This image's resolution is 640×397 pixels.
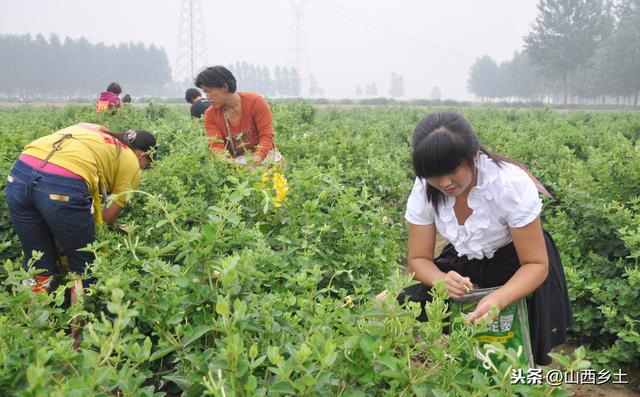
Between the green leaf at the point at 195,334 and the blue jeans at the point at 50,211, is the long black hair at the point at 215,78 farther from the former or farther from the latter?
the green leaf at the point at 195,334

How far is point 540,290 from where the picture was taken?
6.06 ft

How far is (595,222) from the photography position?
11.4ft

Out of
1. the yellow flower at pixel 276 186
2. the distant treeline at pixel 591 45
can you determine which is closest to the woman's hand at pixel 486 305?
the yellow flower at pixel 276 186

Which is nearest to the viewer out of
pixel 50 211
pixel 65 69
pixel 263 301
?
pixel 263 301

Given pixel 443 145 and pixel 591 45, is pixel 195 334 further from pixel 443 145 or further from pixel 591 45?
pixel 591 45

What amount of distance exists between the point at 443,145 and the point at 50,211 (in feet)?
6.30

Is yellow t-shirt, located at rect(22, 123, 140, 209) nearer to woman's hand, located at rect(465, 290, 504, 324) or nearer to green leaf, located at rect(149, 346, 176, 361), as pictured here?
green leaf, located at rect(149, 346, 176, 361)

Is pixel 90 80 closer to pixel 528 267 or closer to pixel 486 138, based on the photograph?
pixel 486 138

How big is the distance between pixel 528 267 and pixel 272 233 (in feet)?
4.10

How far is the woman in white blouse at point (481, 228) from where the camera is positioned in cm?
171

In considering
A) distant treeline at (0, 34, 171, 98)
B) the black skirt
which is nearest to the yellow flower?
the black skirt

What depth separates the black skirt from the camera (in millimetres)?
1871

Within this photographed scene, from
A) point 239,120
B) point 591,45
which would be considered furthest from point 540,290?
point 591,45

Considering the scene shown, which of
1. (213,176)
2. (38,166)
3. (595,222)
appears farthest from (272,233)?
(595,222)
